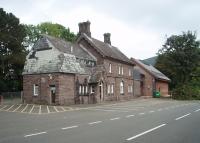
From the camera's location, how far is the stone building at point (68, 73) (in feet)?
135

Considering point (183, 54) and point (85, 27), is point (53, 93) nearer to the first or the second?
point (85, 27)

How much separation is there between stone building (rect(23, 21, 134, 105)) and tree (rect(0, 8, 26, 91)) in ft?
42.2

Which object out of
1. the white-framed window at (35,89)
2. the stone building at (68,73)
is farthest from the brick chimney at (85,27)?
the white-framed window at (35,89)

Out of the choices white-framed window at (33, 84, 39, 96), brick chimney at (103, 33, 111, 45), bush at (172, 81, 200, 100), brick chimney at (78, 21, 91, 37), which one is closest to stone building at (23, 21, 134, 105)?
white-framed window at (33, 84, 39, 96)

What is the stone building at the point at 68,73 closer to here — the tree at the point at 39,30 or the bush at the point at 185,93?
the bush at the point at 185,93

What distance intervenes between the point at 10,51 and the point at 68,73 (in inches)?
882

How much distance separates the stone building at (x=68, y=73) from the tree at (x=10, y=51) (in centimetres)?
1287

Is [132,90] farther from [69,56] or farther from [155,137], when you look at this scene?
[155,137]

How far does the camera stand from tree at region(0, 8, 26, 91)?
58.6m

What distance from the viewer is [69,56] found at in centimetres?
4388

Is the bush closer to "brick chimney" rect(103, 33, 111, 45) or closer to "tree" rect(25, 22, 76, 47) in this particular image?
"brick chimney" rect(103, 33, 111, 45)

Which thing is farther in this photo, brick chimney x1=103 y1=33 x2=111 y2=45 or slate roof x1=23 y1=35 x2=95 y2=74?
brick chimney x1=103 y1=33 x2=111 y2=45

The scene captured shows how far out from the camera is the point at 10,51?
6041 centimetres

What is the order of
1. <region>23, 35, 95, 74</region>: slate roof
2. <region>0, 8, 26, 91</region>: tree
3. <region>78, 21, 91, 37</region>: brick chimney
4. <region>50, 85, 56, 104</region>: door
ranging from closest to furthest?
<region>50, 85, 56, 104</region>: door, <region>23, 35, 95, 74</region>: slate roof, <region>78, 21, 91, 37</region>: brick chimney, <region>0, 8, 26, 91</region>: tree
